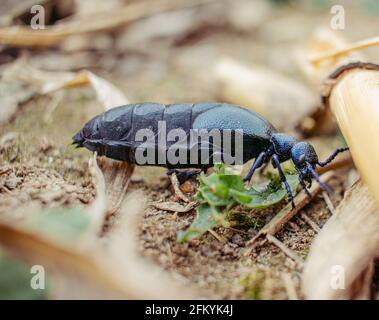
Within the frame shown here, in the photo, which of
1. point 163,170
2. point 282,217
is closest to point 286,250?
point 282,217

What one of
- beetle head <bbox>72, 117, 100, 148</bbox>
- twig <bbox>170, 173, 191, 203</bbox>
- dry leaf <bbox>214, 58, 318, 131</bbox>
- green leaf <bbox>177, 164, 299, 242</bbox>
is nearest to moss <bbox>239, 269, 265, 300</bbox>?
green leaf <bbox>177, 164, 299, 242</bbox>

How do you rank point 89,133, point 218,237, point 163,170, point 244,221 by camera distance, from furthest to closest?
point 163,170, point 89,133, point 244,221, point 218,237

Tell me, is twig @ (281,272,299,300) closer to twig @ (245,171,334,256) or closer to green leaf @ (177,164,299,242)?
twig @ (245,171,334,256)

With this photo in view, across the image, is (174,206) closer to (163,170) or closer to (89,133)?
(163,170)

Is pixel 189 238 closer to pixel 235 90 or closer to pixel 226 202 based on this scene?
pixel 226 202

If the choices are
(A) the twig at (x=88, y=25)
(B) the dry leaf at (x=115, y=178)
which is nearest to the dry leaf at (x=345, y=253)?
(B) the dry leaf at (x=115, y=178)

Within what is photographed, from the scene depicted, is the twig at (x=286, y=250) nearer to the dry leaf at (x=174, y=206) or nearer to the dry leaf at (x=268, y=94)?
the dry leaf at (x=174, y=206)

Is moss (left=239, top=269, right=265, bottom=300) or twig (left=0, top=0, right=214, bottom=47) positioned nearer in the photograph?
moss (left=239, top=269, right=265, bottom=300)
